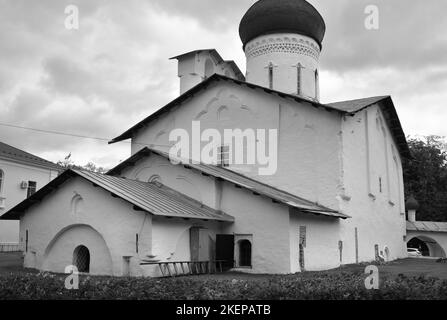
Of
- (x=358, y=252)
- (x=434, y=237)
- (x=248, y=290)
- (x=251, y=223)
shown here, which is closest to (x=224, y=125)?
(x=251, y=223)

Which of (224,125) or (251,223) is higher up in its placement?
(224,125)

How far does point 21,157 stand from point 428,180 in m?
29.6

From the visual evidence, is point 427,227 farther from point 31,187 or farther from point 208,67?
point 31,187

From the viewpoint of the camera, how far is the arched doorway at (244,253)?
1628cm

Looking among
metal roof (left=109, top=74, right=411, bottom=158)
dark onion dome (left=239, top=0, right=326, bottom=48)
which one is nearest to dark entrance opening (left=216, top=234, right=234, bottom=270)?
metal roof (left=109, top=74, right=411, bottom=158)

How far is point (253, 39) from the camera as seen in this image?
2423 cm

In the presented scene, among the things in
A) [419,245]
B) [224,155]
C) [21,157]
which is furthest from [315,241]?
[419,245]

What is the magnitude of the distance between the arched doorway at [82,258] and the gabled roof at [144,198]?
2139 mm

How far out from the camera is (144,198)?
1452cm

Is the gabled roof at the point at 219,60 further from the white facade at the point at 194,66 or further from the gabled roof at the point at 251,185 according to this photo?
the gabled roof at the point at 251,185

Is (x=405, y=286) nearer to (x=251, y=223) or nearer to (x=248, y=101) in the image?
(x=251, y=223)

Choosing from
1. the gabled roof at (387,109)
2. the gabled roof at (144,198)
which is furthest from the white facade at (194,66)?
the gabled roof at (144,198)
